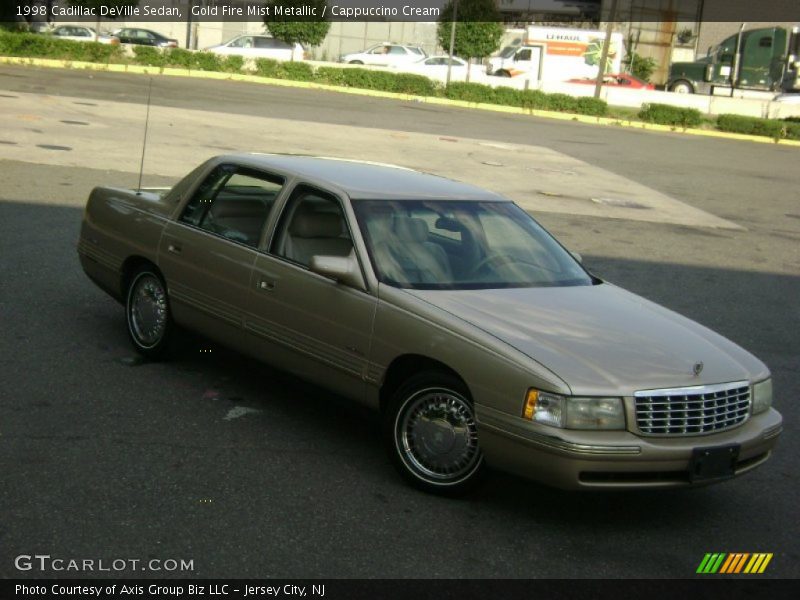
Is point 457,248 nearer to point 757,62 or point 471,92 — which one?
point 471,92

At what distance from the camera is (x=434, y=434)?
18.8 ft

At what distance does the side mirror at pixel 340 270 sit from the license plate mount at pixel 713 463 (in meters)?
1.90

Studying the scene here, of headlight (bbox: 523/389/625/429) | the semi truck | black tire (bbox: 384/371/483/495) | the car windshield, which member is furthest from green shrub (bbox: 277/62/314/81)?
headlight (bbox: 523/389/625/429)

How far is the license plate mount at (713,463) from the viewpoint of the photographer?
17.7 ft

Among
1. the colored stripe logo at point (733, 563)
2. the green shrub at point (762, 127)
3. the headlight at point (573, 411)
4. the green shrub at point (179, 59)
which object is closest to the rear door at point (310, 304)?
the headlight at point (573, 411)

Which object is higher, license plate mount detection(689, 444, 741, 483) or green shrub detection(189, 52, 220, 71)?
green shrub detection(189, 52, 220, 71)

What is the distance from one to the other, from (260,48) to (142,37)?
582 cm

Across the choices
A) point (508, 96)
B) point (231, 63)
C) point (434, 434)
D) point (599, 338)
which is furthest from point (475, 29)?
point (434, 434)

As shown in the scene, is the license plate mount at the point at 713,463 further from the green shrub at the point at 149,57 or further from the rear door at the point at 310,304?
the green shrub at the point at 149,57

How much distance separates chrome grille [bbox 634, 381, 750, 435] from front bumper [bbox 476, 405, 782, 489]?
0.17 ft

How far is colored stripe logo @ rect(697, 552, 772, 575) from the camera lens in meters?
5.21

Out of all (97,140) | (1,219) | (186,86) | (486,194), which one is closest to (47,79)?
(186,86)

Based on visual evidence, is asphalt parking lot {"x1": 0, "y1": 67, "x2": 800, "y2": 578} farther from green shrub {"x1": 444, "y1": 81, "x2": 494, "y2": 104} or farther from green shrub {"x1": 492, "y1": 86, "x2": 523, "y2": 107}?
green shrub {"x1": 444, "y1": 81, "x2": 494, "y2": 104}

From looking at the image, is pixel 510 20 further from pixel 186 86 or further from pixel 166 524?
pixel 166 524
